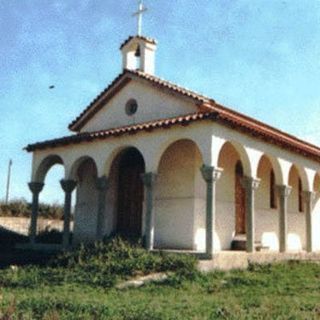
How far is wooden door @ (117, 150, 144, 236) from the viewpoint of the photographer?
1783 centimetres

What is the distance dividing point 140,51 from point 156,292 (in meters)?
10.7

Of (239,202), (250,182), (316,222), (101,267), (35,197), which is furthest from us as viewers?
(316,222)

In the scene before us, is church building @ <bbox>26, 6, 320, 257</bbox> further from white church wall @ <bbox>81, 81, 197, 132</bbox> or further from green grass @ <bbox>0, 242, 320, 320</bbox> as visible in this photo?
green grass @ <bbox>0, 242, 320, 320</bbox>

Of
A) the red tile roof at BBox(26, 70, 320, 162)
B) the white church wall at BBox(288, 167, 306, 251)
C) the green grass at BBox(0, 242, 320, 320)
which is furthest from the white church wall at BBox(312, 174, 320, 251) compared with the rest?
the green grass at BBox(0, 242, 320, 320)

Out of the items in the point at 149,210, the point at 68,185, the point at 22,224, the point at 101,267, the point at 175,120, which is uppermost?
the point at 175,120

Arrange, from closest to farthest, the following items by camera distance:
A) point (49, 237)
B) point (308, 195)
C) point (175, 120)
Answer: point (175, 120) < point (308, 195) < point (49, 237)

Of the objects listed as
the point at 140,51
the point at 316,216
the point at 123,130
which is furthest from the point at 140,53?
the point at 316,216

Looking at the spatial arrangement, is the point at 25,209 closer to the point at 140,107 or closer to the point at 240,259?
the point at 140,107

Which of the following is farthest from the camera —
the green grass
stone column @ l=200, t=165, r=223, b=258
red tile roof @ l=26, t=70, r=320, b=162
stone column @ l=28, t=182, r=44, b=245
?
stone column @ l=28, t=182, r=44, b=245

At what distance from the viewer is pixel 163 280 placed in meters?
12.4

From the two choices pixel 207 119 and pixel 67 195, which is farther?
pixel 67 195

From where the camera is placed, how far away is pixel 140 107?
18297 millimetres

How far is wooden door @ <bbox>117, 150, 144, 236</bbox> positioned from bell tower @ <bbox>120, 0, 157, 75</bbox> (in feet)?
11.2

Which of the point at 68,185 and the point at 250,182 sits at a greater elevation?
the point at 68,185
